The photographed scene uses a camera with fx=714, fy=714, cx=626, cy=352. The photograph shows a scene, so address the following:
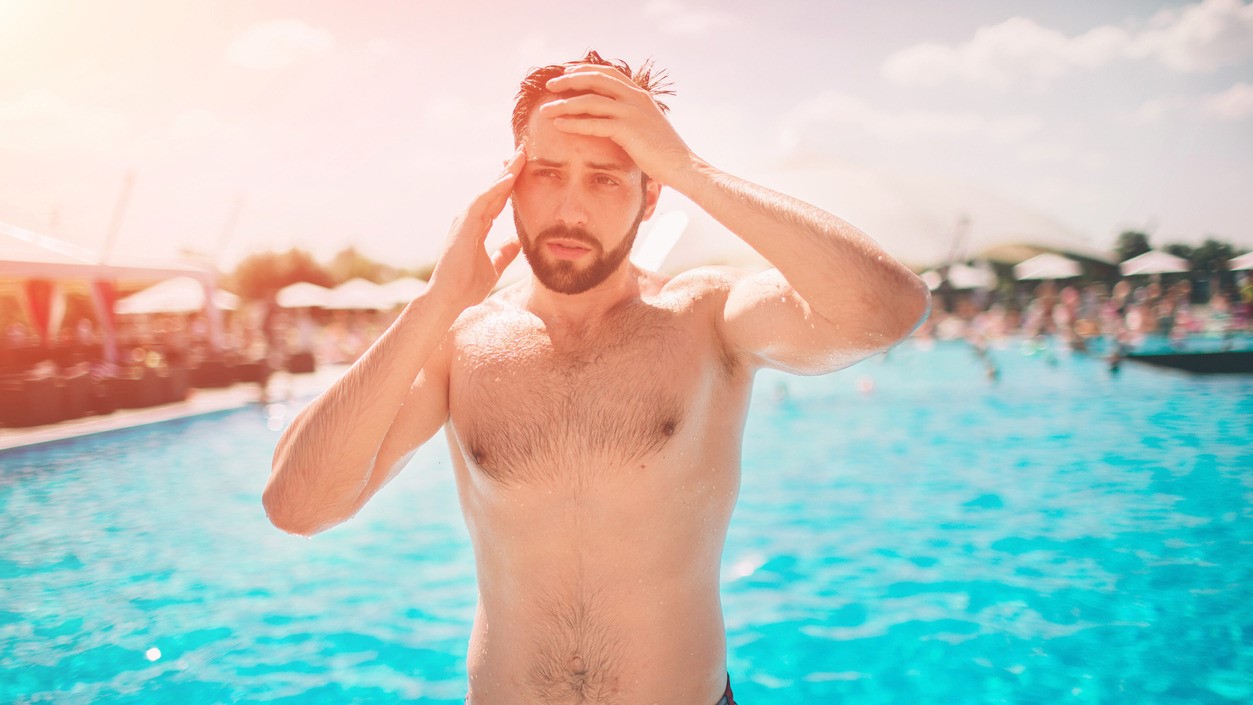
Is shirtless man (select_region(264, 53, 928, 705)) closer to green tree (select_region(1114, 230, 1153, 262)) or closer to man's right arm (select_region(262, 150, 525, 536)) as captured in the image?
man's right arm (select_region(262, 150, 525, 536))

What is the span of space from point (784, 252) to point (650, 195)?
444 mm

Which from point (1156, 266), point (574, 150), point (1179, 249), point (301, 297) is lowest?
point (574, 150)

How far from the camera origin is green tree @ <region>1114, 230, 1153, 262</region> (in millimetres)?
44312

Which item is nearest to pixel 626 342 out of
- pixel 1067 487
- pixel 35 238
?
pixel 1067 487

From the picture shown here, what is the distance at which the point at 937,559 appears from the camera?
5602mm

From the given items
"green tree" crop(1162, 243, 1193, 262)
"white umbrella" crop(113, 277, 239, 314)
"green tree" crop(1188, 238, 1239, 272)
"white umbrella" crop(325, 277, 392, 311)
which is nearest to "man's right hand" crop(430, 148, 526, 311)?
"white umbrella" crop(113, 277, 239, 314)

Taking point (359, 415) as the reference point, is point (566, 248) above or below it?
above

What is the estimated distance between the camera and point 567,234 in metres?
1.45

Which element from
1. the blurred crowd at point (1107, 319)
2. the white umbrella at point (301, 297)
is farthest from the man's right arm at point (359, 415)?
the white umbrella at point (301, 297)

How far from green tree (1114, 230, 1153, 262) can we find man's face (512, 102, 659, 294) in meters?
52.3

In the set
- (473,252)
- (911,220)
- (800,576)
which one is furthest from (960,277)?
(473,252)

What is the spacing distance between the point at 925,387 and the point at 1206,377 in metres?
4.60

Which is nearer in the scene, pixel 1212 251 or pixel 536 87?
pixel 536 87

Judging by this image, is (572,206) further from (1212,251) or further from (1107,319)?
(1212,251)
